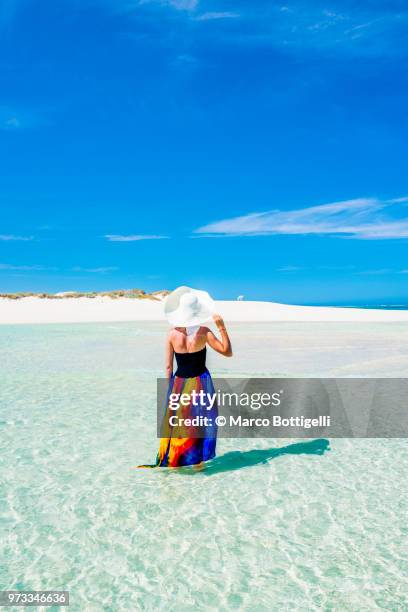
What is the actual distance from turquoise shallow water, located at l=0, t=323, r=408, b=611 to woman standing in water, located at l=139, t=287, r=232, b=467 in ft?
1.14

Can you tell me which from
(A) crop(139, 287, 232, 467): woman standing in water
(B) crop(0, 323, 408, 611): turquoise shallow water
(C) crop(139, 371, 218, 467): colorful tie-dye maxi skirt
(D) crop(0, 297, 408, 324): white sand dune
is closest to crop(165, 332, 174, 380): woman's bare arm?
(A) crop(139, 287, 232, 467): woman standing in water

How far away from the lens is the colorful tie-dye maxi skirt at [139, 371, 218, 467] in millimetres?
5215

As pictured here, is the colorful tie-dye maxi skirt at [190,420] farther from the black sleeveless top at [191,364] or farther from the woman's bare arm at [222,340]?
the woman's bare arm at [222,340]

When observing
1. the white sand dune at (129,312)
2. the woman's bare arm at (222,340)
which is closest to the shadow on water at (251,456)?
the woman's bare arm at (222,340)

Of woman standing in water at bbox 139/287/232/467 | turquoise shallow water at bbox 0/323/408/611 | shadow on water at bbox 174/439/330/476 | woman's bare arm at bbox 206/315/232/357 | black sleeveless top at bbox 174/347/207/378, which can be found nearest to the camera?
turquoise shallow water at bbox 0/323/408/611

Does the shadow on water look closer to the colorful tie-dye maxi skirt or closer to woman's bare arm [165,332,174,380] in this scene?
the colorful tie-dye maxi skirt

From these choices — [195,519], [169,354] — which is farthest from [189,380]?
[195,519]

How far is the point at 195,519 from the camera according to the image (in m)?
4.54

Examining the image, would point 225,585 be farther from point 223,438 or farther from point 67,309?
point 67,309

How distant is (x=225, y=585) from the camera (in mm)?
3594

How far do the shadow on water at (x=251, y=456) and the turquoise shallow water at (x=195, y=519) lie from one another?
0.03 metres

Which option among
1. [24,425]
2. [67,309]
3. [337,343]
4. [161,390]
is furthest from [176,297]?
[67,309]

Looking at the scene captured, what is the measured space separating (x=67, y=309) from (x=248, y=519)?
37.0 metres

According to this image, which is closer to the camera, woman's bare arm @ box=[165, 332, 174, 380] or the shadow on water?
woman's bare arm @ box=[165, 332, 174, 380]
